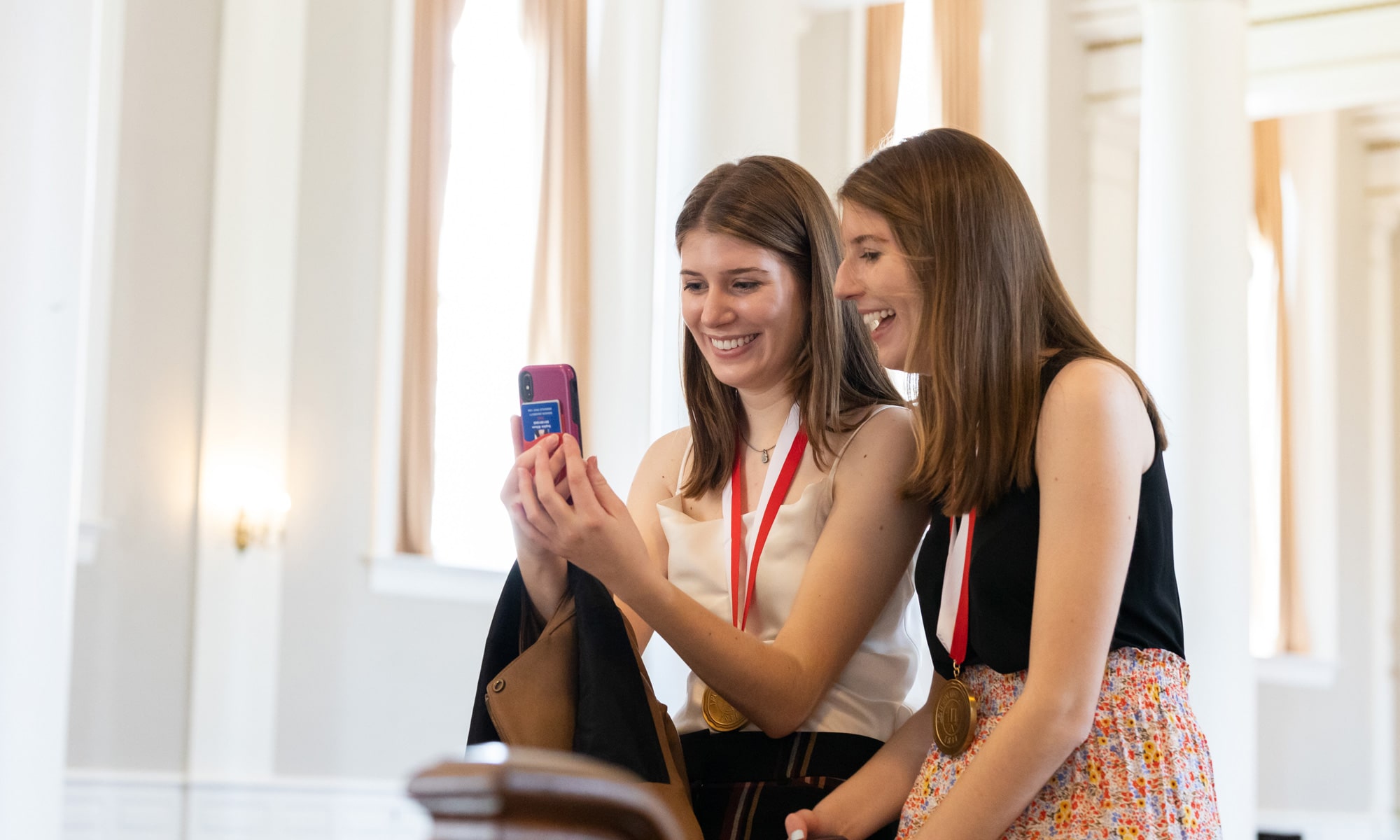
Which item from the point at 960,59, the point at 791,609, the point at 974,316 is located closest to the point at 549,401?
the point at 791,609

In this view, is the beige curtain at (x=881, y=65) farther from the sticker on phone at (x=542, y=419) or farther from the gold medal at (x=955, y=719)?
the gold medal at (x=955, y=719)

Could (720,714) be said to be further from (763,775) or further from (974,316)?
(974,316)

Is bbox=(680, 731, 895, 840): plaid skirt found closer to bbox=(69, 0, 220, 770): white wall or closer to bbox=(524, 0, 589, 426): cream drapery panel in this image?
bbox=(69, 0, 220, 770): white wall

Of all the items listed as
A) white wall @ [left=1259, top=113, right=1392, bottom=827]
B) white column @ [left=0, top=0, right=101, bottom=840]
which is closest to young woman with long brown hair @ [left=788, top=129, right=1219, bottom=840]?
white column @ [left=0, top=0, right=101, bottom=840]

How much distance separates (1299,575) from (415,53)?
391 inches

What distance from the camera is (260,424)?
7.70 metres

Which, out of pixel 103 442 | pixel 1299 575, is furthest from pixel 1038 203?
pixel 103 442

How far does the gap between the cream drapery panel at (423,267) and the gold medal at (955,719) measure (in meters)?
6.22

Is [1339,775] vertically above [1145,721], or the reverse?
[1145,721]

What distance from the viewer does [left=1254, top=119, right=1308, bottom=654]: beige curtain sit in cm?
1386

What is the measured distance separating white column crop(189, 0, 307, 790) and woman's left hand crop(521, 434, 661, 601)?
5713 millimetres

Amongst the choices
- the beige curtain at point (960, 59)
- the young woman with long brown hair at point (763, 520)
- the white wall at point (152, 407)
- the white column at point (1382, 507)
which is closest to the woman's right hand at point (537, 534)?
the young woman with long brown hair at point (763, 520)

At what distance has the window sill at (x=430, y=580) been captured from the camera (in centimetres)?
802

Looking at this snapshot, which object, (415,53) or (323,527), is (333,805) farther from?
(415,53)
